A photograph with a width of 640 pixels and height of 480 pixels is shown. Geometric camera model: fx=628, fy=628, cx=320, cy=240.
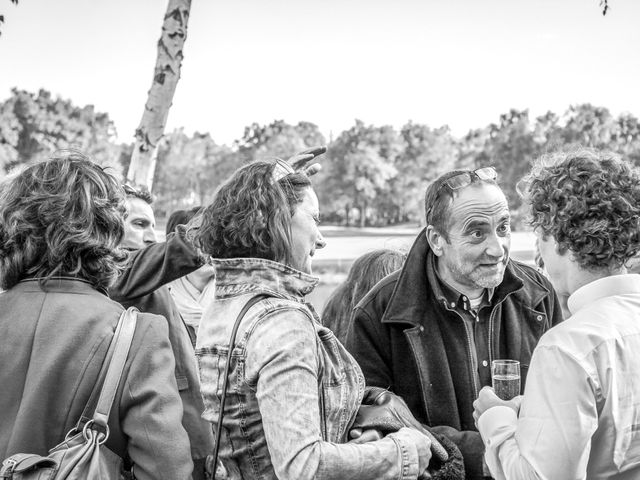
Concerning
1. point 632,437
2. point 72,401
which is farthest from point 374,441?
point 72,401

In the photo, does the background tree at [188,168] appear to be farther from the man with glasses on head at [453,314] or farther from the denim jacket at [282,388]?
the denim jacket at [282,388]

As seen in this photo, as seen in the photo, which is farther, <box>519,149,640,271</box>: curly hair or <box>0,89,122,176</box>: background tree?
<box>0,89,122,176</box>: background tree

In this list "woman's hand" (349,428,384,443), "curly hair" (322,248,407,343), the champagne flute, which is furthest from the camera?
"curly hair" (322,248,407,343)

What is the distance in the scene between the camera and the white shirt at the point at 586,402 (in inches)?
70.6

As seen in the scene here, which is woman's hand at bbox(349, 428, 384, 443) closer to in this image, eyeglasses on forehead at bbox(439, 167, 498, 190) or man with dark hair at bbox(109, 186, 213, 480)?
man with dark hair at bbox(109, 186, 213, 480)

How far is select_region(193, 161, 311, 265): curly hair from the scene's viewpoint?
7.43 ft

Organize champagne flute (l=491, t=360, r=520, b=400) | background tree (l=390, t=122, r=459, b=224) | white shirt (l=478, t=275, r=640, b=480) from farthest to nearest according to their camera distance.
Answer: background tree (l=390, t=122, r=459, b=224) < champagne flute (l=491, t=360, r=520, b=400) < white shirt (l=478, t=275, r=640, b=480)

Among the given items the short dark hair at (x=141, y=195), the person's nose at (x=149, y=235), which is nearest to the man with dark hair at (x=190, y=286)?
the person's nose at (x=149, y=235)

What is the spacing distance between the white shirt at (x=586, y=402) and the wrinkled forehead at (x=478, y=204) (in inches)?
54.5

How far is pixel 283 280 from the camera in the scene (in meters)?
2.25

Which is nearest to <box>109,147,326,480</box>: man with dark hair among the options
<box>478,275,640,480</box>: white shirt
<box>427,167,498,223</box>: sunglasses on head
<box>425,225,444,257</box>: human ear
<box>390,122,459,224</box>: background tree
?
<box>425,225,444,257</box>: human ear

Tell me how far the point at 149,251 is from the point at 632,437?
2707 millimetres

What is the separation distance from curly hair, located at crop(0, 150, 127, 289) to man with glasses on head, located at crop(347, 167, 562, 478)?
149cm

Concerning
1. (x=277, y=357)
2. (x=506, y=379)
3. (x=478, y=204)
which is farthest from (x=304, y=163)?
(x=506, y=379)
